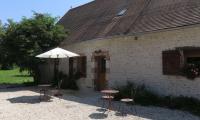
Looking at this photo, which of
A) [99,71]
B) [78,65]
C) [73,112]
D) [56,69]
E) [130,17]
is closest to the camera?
[73,112]

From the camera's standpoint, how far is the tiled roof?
40.0ft

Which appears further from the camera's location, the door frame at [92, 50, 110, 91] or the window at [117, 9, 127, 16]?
the window at [117, 9, 127, 16]

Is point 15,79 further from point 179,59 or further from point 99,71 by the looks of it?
point 179,59

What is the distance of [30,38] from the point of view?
65.1ft

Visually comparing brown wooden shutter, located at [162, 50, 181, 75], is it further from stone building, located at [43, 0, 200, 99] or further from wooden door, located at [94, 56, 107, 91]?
wooden door, located at [94, 56, 107, 91]

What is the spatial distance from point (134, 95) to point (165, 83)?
125cm

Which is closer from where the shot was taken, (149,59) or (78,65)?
(149,59)

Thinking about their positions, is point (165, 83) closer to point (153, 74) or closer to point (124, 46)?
point (153, 74)

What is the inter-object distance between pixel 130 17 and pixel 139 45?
2.25 metres

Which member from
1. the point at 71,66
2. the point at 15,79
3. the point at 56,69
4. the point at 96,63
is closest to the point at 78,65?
the point at 71,66

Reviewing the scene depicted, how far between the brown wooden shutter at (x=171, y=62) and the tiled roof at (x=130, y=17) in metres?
0.96

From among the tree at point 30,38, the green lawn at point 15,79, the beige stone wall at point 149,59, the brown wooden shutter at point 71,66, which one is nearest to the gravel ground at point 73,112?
the beige stone wall at point 149,59

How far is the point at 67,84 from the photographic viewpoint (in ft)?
61.4

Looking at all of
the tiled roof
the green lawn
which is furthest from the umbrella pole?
the green lawn
